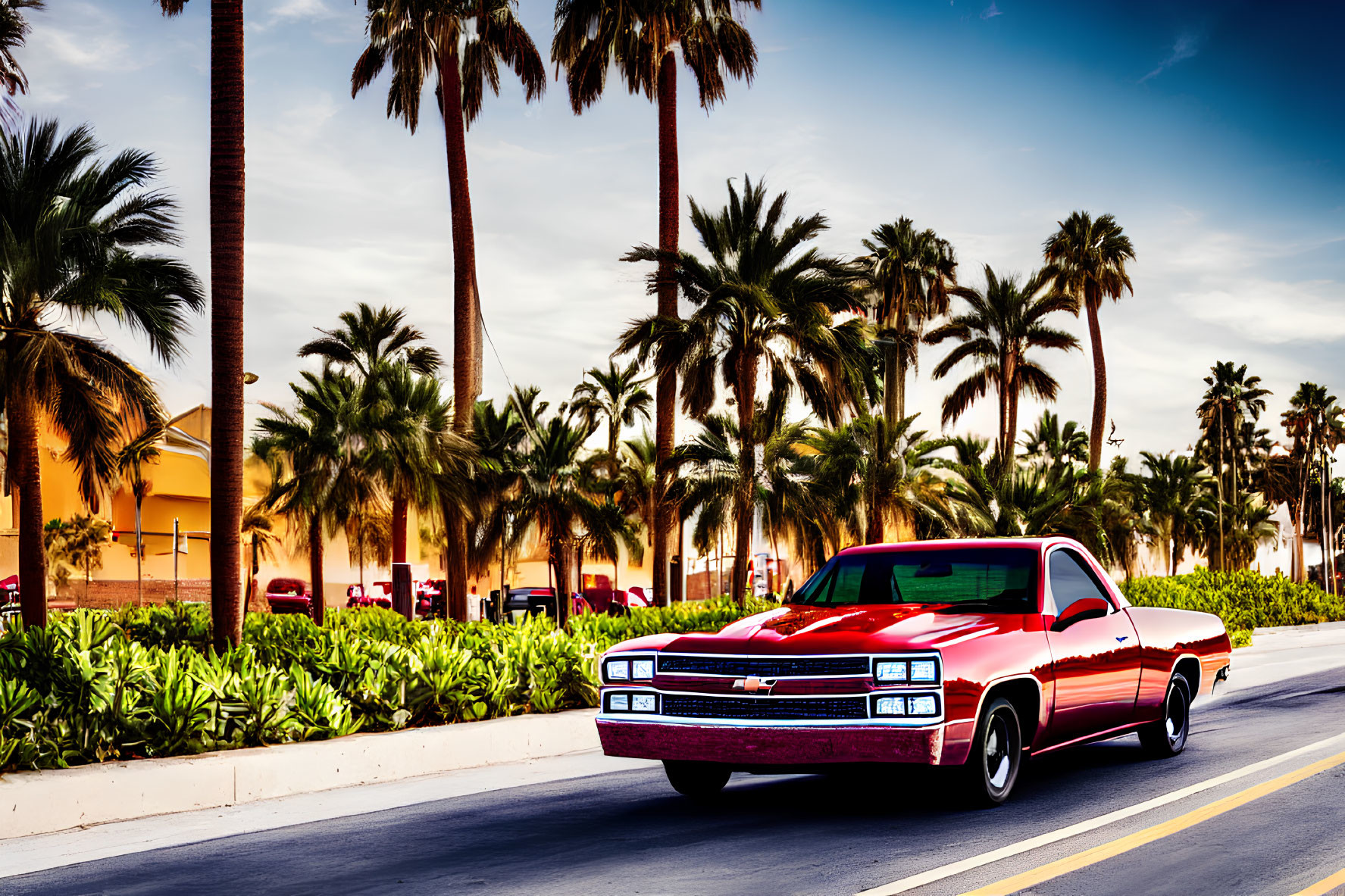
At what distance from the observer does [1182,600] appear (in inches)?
1120

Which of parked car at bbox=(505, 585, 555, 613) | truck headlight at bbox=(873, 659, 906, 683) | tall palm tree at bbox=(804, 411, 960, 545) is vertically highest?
tall palm tree at bbox=(804, 411, 960, 545)

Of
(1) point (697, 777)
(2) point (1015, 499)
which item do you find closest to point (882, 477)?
(2) point (1015, 499)

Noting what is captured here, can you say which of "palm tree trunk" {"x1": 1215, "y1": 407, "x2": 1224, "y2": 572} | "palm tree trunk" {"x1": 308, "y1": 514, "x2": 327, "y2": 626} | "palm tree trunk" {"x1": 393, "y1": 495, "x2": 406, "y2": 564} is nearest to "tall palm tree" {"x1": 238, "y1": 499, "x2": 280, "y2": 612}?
"palm tree trunk" {"x1": 308, "y1": 514, "x2": 327, "y2": 626}

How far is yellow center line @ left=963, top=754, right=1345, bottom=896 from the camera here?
18.9 feet

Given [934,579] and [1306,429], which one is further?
[1306,429]

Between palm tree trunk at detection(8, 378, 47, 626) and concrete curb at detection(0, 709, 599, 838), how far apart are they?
38.6 feet

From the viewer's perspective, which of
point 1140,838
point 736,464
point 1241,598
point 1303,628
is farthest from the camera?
point 1303,628

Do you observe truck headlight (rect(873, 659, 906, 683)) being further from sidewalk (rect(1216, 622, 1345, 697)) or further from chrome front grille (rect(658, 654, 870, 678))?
sidewalk (rect(1216, 622, 1345, 697))

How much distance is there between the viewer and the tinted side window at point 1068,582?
8523mm

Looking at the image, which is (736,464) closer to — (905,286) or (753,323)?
(753,323)

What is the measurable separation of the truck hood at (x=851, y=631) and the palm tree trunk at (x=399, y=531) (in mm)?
26495

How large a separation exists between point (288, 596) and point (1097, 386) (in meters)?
32.2

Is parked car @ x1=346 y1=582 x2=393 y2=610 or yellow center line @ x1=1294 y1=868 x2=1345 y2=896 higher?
yellow center line @ x1=1294 y1=868 x2=1345 y2=896

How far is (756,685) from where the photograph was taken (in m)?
7.11
